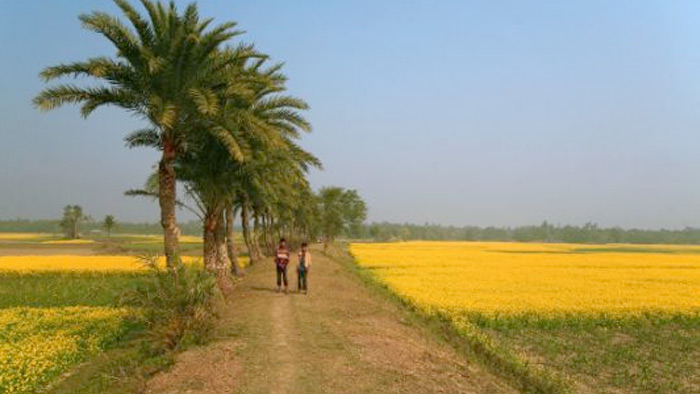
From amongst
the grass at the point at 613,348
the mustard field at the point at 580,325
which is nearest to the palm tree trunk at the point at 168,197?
the mustard field at the point at 580,325

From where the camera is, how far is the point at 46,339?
15.7 meters

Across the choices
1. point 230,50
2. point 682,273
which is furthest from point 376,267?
point 230,50

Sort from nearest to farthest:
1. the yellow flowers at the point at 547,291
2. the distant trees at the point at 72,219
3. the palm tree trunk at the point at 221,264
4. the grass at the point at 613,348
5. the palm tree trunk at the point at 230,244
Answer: the grass at the point at 613,348, the yellow flowers at the point at 547,291, the palm tree trunk at the point at 221,264, the palm tree trunk at the point at 230,244, the distant trees at the point at 72,219

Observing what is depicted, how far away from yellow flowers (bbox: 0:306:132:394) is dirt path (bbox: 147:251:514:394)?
10.9 ft

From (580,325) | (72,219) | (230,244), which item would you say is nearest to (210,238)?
(230,244)

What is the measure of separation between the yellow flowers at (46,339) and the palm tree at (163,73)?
11.1 feet

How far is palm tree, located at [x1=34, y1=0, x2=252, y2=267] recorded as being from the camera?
1762cm

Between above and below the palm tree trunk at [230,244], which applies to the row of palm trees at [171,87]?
above

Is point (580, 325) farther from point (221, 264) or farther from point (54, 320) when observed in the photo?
point (54, 320)

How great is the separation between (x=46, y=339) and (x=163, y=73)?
8.88 m

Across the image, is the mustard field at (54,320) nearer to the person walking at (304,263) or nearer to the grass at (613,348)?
the person walking at (304,263)

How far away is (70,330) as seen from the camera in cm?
1702

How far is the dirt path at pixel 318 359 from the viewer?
1001 centimetres

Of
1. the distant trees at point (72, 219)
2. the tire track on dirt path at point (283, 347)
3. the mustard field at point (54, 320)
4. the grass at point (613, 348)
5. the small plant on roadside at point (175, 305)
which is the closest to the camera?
the tire track on dirt path at point (283, 347)
